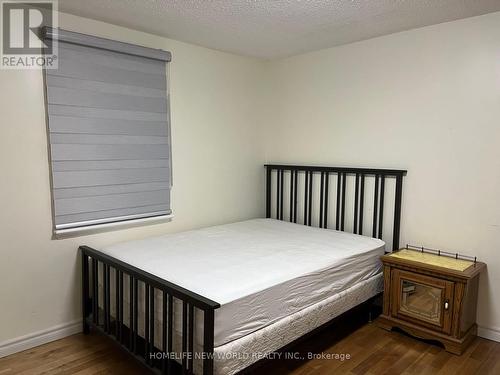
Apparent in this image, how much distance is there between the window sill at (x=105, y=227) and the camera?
259 centimetres

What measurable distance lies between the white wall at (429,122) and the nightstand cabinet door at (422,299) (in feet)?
1.40

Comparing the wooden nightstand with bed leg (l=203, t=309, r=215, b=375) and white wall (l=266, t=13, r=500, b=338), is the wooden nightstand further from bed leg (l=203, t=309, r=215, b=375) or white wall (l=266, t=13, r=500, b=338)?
bed leg (l=203, t=309, r=215, b=375)

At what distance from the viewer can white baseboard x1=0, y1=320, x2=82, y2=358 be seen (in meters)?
2.41

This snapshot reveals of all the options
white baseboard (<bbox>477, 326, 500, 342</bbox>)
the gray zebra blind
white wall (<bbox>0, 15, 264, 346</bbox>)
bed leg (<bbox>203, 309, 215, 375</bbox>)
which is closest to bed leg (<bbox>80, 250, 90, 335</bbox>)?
white wall (<bbox>0, 15, 264, 346</bbox>)

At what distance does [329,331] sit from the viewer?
2797 millimetres

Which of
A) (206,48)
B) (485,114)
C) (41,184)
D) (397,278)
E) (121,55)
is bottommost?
(397,278)

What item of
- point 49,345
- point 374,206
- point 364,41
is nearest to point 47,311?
point 49,345

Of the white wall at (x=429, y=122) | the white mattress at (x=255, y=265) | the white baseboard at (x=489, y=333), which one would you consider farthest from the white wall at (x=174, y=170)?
the white baseboard at (x=489, y=333)

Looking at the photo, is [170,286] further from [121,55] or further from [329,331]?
[121,55]

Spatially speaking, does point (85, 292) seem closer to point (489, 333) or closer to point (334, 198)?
point (334, 198)

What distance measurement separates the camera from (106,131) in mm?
2740

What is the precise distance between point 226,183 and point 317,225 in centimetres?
97

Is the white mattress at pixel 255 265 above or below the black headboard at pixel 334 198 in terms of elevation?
below

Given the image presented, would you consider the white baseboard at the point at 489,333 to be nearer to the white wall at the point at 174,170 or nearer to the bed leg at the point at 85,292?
the white wall at the point at 174,170
